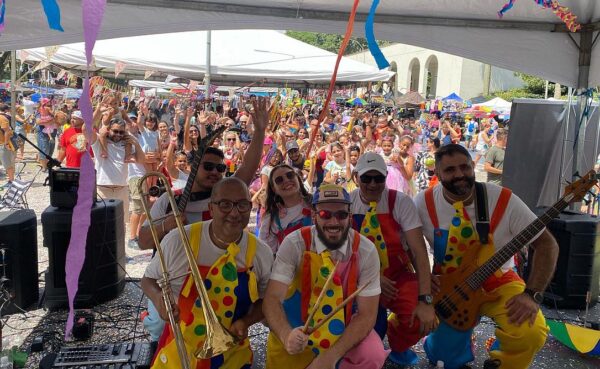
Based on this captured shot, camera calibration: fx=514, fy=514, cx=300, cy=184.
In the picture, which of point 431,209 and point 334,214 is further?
point 431,209

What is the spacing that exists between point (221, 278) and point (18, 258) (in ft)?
8.79

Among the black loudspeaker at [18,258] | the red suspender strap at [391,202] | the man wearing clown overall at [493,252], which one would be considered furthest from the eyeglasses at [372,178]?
the black loudspeaker at [18,258]

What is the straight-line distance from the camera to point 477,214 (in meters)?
3.61

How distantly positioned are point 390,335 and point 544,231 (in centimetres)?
136

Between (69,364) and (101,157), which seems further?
(101,157)

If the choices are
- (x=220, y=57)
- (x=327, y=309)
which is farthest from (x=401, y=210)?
(x=220, y=57)

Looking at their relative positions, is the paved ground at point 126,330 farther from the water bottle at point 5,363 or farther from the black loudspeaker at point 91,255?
the water bottle at point 5,363

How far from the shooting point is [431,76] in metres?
52.7

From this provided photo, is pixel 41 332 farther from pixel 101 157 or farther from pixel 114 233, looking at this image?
pixel 101 157

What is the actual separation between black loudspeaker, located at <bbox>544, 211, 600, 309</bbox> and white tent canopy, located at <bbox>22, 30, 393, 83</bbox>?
4.45 m

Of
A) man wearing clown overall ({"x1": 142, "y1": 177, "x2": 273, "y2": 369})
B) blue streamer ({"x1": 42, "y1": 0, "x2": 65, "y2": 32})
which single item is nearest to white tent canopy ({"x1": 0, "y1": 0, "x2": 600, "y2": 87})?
blue streamer ({"x1": 42, "y1": 0, "x2": 65, "y2": 32})

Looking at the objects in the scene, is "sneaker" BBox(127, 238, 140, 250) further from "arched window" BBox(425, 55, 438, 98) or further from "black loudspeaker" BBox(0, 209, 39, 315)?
"arched window" BBox(425, 55, 438, 98)

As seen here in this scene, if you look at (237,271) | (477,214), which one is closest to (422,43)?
(477,214)

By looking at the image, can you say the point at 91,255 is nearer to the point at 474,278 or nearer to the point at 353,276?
the point at 353,276
